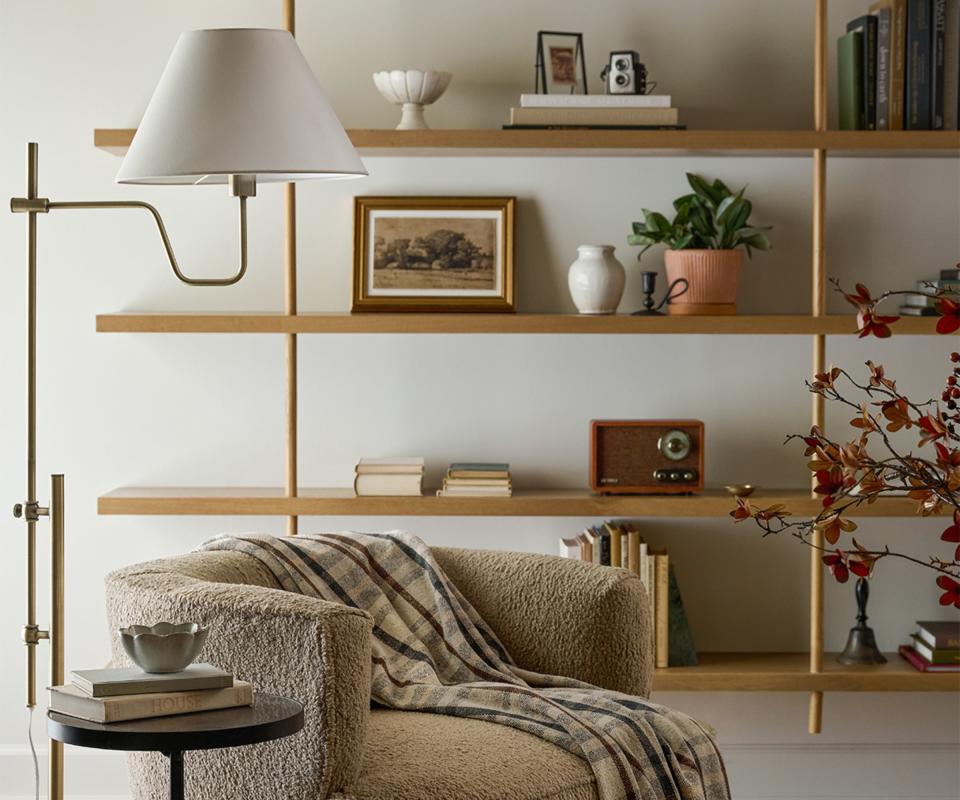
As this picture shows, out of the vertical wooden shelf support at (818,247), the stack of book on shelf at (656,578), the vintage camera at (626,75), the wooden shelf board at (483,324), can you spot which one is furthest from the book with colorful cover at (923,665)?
the vintage camera at (626,75)

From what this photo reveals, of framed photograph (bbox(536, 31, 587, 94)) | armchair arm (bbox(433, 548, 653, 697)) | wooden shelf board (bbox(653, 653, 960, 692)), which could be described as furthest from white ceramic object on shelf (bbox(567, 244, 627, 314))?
wooden shelf board (bbox(653, 653, 960, 692))

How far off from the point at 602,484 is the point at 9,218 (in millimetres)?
1649

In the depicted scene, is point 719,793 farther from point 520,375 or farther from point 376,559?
point 520,375

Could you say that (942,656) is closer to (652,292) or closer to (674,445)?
(674,445)

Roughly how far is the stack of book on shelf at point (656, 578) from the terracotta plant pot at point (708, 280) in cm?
57

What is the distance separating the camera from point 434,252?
3.23 metres

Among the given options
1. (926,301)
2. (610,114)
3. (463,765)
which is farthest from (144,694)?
(926,301)

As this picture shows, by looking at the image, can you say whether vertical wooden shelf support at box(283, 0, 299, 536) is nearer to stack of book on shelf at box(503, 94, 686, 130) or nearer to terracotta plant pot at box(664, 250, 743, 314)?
stack of book on shelf at box(503, 94, 686, 130)

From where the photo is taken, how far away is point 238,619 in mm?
1895

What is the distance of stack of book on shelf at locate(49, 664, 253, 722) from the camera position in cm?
168

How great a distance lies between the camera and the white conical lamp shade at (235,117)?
5.73 ft

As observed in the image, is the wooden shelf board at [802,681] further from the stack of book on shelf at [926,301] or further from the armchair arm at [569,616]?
the stack of book on shelf at [926,301]

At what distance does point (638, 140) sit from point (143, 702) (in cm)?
187

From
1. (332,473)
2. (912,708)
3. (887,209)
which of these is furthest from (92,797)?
(887,209)
